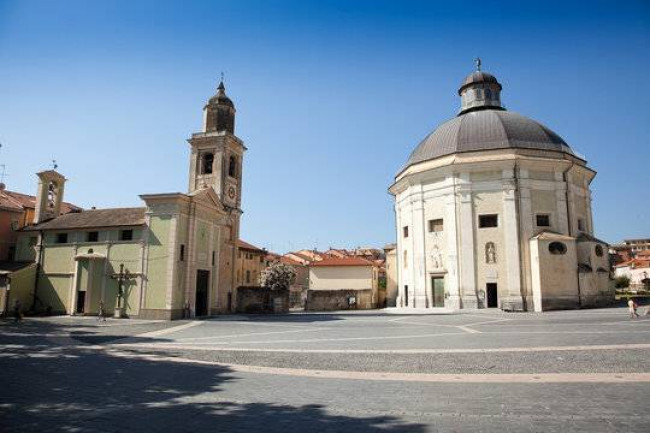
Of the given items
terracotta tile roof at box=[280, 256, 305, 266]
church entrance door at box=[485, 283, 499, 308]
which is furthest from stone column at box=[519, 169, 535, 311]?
terracotta tile roof at box=[280, 256, 305, 266]

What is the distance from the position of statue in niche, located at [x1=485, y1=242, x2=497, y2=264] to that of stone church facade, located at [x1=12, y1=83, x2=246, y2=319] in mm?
23344

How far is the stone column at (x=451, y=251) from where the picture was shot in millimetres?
37031

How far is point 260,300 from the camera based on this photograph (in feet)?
140

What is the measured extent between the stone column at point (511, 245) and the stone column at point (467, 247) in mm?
2511

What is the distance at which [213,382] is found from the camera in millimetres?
9461

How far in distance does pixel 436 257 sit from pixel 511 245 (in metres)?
6.50

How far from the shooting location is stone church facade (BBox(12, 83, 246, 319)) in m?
31.8

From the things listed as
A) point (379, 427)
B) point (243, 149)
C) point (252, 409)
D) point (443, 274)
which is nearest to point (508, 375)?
point (379, 427)

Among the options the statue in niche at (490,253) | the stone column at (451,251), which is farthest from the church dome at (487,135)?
the statue in niche at (490,253)

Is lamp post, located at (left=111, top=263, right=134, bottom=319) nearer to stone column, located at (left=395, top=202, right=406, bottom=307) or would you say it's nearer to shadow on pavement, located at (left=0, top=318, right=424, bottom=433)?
shadow on pavement, located at (left=0, top=318, right=424, bottom=433)

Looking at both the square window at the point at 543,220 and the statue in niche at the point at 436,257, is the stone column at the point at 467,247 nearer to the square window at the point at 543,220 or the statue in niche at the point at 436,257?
the statue in niche at the point at 436,257

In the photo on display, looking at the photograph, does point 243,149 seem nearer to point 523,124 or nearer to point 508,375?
point 523,124

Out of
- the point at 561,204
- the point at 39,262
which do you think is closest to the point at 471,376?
the point at 561,204

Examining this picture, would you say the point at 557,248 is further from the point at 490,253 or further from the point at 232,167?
the point at 232,167
